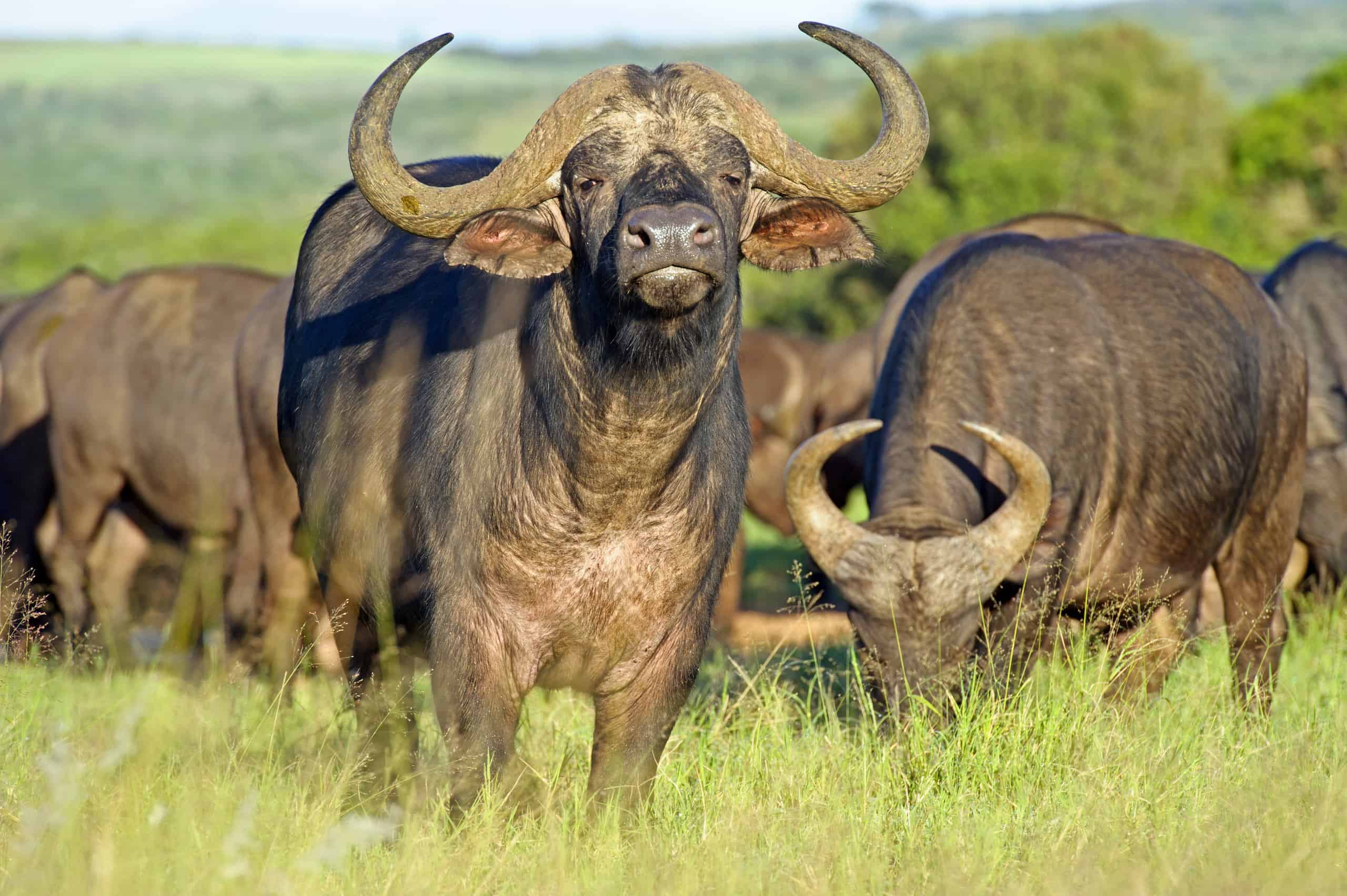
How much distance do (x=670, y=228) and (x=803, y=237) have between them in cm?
84

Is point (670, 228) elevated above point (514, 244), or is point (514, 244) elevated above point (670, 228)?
point (670, 228)

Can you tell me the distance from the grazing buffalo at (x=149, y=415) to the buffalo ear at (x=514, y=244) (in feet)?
17.1

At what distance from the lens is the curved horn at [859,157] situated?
14.7 feet

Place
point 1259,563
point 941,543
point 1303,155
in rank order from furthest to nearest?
point 1303,155 → point 1259,563 → point 941,543

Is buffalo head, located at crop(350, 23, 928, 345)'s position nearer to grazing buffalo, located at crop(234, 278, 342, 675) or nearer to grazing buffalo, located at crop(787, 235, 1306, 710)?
grazing buffalo, located at crop(787, 235, 1306, 710)

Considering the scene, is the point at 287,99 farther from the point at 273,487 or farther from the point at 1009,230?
the point at 273,487

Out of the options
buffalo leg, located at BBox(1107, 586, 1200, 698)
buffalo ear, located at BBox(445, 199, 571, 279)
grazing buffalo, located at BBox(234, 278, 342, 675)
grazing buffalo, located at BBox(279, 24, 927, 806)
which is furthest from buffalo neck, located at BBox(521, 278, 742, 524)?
grazing buffalo, located at BBox(234, 278, 342, 675)

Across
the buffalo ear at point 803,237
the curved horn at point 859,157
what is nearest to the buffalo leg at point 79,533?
the buffalo ear at point 803,237

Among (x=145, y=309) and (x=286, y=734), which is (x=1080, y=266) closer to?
(x=286, y=734)

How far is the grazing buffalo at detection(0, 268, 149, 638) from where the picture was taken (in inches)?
392

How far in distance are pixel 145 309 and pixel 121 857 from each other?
7.42 meters

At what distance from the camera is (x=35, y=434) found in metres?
10.1

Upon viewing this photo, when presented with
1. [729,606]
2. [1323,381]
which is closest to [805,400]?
[729,606]

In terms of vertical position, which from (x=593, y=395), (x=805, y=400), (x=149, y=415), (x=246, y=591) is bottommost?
(x=805, y=400)
